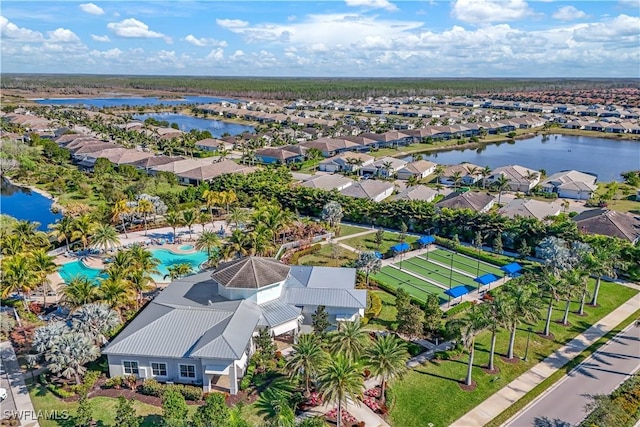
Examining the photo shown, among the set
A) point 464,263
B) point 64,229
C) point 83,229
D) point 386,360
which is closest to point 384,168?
point 464,263

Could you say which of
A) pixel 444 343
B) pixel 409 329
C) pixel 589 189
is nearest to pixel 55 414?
pixel 409 329

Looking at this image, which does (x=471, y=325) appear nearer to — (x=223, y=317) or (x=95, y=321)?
(x=223, y=317)

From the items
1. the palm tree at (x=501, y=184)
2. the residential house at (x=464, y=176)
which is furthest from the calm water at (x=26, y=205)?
the palm tree at (x=501, y=184)

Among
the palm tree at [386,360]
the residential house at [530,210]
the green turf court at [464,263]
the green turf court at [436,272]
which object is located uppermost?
the palm tree at [386,360]

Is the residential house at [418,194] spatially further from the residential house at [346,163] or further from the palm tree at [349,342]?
the palm tree at [349,342]

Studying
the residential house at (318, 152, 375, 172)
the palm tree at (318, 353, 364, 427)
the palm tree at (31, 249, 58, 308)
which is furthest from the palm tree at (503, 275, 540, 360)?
the residential house at (318, 152, 375, 172)

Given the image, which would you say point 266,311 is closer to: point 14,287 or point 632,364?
point 14,287
